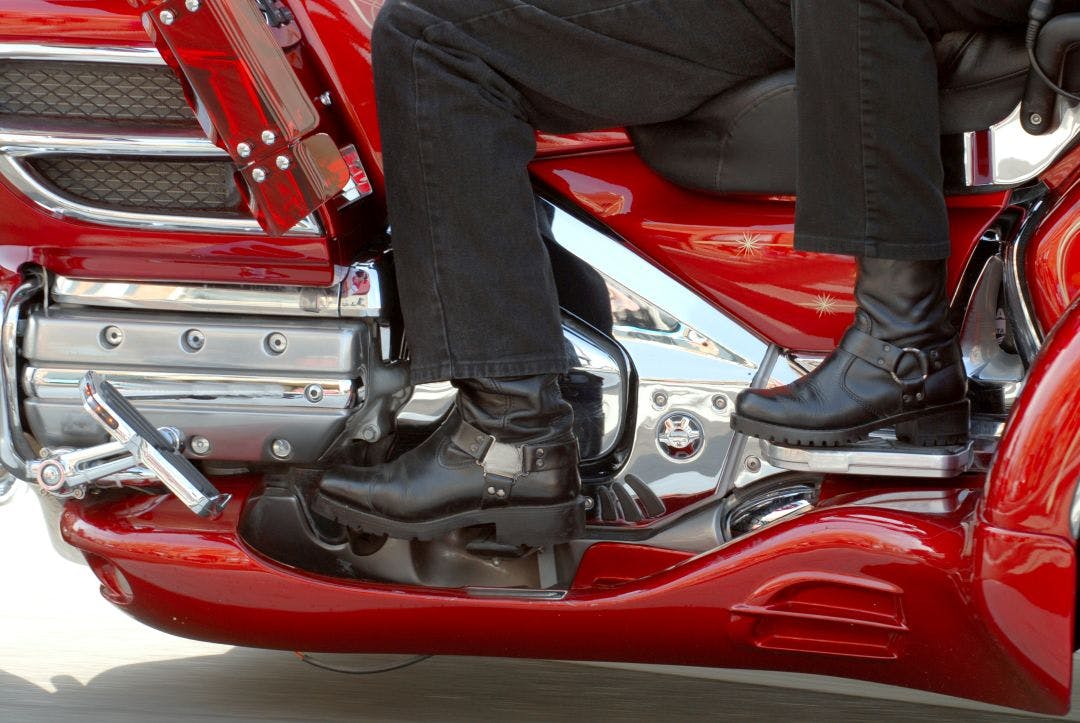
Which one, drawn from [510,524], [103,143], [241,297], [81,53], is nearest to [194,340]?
[241,297]

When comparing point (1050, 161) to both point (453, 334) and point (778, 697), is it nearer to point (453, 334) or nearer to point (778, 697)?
point (453, 334)

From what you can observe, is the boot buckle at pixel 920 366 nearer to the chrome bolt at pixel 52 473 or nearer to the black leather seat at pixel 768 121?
the black leather seat at pixel 768 121

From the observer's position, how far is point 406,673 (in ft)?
6.98

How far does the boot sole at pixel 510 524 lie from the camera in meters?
1.63

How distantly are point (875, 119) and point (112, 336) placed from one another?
110 cm

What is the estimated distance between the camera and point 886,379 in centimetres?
150

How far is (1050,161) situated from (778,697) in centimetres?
96

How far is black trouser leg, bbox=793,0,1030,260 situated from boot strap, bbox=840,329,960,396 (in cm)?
12

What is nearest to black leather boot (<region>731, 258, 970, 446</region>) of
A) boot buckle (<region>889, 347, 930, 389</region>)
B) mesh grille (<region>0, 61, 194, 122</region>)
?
boot buckle (<region>889, 347, 930, 389</region>)

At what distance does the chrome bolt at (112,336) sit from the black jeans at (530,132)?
0.45 metres

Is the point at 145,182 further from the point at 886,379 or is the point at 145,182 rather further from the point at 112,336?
the point at 886,379

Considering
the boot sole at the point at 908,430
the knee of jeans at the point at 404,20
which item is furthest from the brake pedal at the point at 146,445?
the boot sole at the point at 908,430

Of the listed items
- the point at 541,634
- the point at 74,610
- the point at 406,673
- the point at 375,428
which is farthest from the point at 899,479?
the point at 74,610

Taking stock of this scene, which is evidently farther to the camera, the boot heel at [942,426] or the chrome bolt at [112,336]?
the chrome bolt at [112,336]
